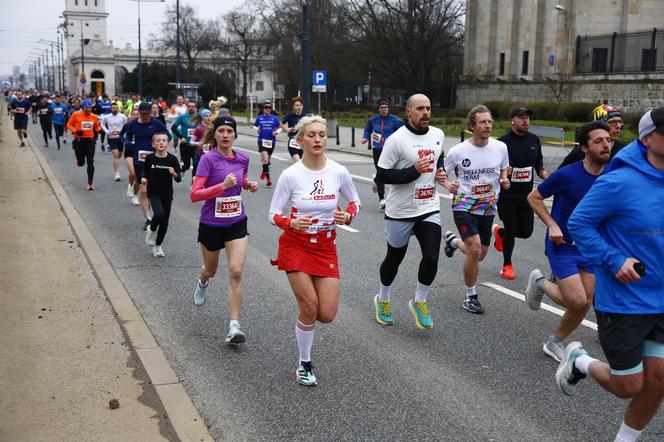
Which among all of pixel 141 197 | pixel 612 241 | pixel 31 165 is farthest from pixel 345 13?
pixel 612 241

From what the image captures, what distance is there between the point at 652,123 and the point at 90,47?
147945 millimetres

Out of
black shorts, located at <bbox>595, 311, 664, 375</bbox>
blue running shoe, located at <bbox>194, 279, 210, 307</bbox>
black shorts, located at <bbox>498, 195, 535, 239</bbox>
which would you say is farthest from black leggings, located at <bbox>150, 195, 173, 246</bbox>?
black shorts, located at <bbox>595, 311, 664, 375</bbox>

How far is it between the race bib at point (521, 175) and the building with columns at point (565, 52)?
101 feet

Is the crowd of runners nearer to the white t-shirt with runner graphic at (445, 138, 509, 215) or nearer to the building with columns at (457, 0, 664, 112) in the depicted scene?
the white t-shirt with runner graphic at (445, 138, 509, 215)

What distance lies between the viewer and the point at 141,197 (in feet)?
38.3

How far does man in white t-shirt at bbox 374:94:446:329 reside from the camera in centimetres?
636

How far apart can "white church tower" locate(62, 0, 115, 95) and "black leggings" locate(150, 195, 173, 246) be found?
13304 centimetres

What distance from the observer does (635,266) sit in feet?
12.1

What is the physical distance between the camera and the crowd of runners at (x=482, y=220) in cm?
380

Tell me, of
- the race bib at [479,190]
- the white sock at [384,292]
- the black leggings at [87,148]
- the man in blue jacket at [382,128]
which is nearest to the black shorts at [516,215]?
the race bib at [479,190]

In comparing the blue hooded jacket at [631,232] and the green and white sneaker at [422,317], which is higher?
the blue hooded jacket at [631,232]

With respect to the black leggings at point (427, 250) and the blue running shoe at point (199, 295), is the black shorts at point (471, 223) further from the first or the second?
the blue running shoe at point (199, 295)

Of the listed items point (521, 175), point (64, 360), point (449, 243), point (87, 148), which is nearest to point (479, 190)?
point (449, 243)

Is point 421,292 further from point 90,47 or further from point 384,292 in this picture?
point 90,47
